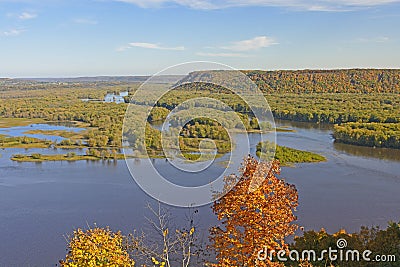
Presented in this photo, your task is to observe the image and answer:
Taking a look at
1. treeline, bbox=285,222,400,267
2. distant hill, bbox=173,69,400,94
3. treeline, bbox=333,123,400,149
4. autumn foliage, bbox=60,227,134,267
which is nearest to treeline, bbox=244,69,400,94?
distant hill, bbox=173,69,400,94

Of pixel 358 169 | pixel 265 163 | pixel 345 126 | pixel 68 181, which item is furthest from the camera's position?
pixel 345 126

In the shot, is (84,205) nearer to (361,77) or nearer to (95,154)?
(95,154)

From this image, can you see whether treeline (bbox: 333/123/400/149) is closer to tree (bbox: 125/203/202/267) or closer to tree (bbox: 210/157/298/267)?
tree (bbox: 125/203/202/267)

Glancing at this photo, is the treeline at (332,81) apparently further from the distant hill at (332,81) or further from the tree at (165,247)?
the tree at (165,247)

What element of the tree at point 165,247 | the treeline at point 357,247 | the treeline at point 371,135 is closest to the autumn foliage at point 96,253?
the tree at point 165,247

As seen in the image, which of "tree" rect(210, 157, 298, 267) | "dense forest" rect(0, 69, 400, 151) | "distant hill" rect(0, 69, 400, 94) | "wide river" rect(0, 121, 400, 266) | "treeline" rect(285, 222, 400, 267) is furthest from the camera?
"distant hill" rect(0, 69, 400, 94)

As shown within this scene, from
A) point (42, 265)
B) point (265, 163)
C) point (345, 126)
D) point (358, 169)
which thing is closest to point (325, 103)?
point (345, 126)
